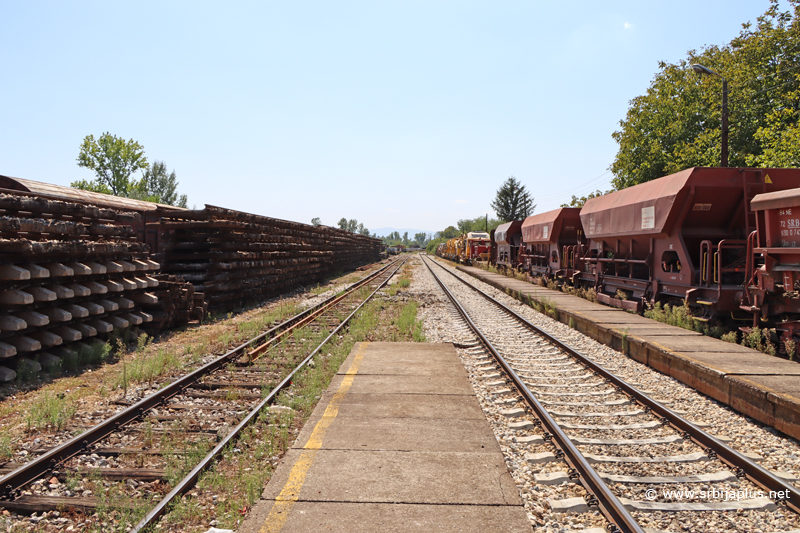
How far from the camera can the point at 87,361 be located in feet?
24.5

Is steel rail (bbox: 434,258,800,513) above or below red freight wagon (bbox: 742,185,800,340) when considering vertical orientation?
below

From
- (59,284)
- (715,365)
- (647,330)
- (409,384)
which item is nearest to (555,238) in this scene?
(647,330)

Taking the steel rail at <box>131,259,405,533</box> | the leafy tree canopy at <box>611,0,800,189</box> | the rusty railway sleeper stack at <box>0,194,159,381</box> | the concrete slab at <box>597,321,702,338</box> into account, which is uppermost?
the leafy tree canopy at <box>611,0,800,189</box>

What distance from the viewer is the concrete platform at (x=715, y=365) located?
16.1 ft

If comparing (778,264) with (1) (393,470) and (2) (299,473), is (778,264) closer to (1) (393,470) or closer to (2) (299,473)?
(1) (393,470)

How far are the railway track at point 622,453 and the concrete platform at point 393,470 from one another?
476 mm

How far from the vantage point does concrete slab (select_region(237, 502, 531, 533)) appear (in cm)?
301

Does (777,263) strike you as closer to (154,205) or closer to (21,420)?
(21,420)

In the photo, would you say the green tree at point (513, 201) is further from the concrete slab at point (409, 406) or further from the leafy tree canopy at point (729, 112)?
the concrete slab at point (409, 406)

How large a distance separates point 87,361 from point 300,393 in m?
4.04

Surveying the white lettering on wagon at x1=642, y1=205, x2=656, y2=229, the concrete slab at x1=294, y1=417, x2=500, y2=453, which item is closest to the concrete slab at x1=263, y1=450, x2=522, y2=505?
the concrete slab at x1=294, y1=417, x2=500, y2=453

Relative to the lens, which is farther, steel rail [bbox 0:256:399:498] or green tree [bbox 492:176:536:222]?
green tree [bbox 492:176:536:222]

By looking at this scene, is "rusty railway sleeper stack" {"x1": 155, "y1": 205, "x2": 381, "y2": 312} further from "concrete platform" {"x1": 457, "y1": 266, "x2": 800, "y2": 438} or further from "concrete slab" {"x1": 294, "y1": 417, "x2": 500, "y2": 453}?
"concrete platform" {"x1": 457, "y1": 266, "x2": 800, "y2": 438}

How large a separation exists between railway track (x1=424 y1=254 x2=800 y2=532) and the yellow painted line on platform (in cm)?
189
